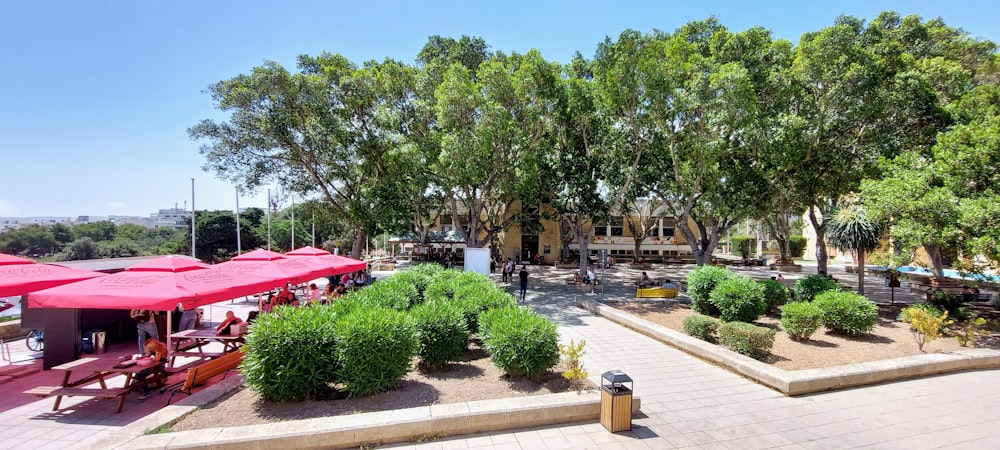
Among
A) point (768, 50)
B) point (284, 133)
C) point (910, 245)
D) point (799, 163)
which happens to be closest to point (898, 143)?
point (799, 163)

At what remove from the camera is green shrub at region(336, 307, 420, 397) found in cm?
547

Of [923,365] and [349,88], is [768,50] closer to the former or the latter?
[923,365]

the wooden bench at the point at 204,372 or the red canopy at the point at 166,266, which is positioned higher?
the red canopy at the point at 166,266

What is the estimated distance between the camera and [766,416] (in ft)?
19.4

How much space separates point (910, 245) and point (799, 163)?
804cm

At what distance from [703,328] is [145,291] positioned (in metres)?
10.7

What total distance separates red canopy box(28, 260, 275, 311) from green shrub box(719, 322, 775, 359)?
979cm

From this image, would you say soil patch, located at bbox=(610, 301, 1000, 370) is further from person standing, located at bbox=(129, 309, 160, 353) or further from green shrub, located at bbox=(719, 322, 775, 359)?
person standing, located at bbox=(129, 309, 160, 353)

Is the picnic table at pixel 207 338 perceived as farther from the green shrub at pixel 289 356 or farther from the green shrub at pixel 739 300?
the green shrub at pixel 739 300

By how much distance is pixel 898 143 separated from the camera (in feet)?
52.6

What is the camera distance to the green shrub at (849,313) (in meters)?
9.60

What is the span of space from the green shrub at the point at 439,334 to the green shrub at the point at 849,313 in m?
8.79

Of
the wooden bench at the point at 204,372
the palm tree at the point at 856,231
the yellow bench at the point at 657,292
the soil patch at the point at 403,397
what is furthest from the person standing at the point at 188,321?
the palm tree at the point at 856,231

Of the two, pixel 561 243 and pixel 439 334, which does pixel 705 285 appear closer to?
pixel 439 334
